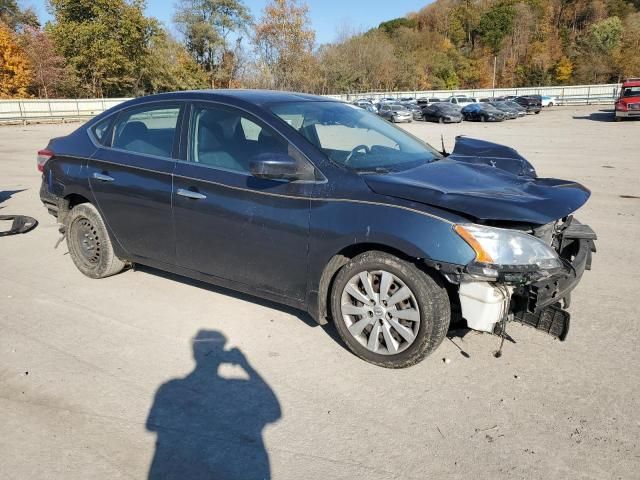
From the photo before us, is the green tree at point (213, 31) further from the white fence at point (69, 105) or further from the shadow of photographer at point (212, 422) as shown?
the shadow of photographer at point (212, 422)

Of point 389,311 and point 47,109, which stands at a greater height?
point 47,109

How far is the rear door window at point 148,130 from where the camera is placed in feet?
13.8

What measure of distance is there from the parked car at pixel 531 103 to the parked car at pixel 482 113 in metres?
7.96

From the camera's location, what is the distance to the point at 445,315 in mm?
3170

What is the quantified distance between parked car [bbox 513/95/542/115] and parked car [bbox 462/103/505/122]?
7.96 m

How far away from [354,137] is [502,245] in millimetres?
1592

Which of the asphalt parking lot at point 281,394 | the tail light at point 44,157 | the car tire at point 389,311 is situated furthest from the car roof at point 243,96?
the asphalt parking lot at point 281,394

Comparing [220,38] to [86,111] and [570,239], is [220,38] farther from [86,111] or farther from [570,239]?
[570,239]

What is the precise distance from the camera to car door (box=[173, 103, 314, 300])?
→ 141 inches

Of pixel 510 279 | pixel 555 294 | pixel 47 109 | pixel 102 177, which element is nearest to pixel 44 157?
pixel 102 177

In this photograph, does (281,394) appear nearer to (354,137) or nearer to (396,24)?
(354,137)

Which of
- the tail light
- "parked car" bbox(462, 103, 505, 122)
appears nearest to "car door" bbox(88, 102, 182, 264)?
the tail light

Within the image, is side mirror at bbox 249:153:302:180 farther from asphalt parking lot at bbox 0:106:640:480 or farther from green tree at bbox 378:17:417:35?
green tree at bbox 378:17:417:35

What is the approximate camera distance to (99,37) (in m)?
46.4
